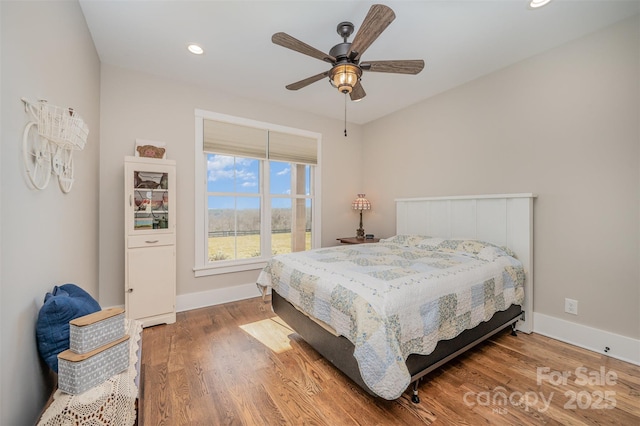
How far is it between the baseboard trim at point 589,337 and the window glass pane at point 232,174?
3.59 metres

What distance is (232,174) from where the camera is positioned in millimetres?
3521

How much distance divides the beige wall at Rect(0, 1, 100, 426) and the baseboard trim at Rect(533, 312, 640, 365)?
369cm

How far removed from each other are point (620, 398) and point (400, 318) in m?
1.60

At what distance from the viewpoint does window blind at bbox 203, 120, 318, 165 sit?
3.29 metres

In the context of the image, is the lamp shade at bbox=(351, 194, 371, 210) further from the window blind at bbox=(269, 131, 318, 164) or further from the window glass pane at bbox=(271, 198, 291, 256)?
the window glass pane at bbox=(271, 198, 291, 256)

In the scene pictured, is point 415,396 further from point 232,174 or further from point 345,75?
point 232,174

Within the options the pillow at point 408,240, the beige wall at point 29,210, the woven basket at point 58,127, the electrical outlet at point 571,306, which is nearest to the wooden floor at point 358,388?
the electrical outlet at point 571,306

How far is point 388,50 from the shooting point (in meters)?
2.47

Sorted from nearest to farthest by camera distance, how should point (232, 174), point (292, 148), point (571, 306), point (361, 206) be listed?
point (571, 306)
point (232, 174)
point (292, 148)
point (361, 206)

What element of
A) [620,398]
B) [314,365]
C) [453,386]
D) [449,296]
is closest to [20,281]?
[314,365]

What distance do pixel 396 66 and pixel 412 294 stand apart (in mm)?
1714

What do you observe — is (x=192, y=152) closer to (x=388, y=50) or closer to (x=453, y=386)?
(x=388, y=50)

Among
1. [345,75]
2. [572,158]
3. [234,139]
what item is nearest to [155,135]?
[234,139]

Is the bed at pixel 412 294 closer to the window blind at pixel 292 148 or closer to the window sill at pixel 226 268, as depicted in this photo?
the window sill at pixel 226 268
